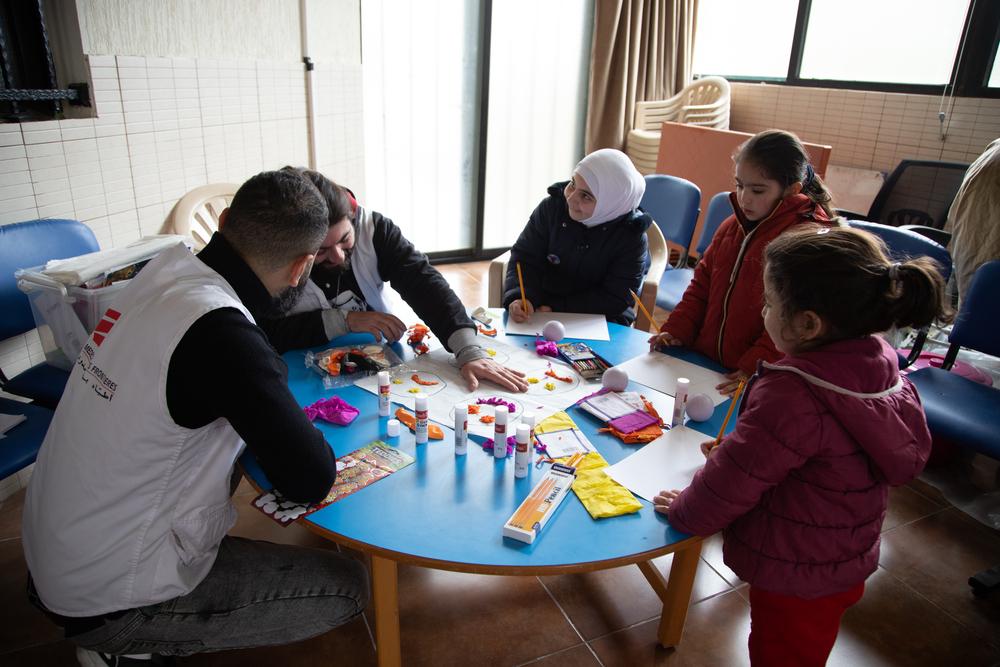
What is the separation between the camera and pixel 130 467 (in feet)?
3.64

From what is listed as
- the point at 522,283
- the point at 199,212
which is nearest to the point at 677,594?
the point at 522,283

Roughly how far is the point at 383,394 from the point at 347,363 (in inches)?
10.2

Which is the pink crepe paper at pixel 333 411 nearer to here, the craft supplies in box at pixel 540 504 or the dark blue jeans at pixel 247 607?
the dark blue jeans at pixel 247 607

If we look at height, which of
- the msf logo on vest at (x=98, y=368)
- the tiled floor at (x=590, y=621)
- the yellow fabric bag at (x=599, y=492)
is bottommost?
the tiled floor at (x=590, y=621)

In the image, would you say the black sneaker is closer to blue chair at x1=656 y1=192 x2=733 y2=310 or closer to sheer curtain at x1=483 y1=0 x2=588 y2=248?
blue chair at x1=656 y1=192 x2=733 y2=310

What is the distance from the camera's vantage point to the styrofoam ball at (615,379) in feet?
5.43

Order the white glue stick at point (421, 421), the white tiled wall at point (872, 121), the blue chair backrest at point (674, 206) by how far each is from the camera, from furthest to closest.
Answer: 1. the white tiled wall at point (872, 121)
2. the blue chair backrest at point (674, 206)
3. the white glue stick at point (421, 421)

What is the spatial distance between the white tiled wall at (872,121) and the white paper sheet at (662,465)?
358 cm

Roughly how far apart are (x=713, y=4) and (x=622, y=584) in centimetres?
500

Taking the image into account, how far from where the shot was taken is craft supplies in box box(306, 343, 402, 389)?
1.67 meters

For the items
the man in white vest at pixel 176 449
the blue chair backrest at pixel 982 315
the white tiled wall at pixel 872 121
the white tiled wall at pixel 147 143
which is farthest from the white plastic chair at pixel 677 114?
the man in white vest at pixel 176 449

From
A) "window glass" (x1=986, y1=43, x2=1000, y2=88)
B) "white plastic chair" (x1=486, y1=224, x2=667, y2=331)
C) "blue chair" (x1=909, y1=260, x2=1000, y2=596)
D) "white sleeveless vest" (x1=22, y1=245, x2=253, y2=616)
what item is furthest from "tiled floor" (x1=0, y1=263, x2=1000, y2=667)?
"window glass" (x1=986, y1=43, x2=1000, y2=88)

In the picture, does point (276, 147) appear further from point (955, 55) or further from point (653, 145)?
point (955, 55)

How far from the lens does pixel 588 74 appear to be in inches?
195
